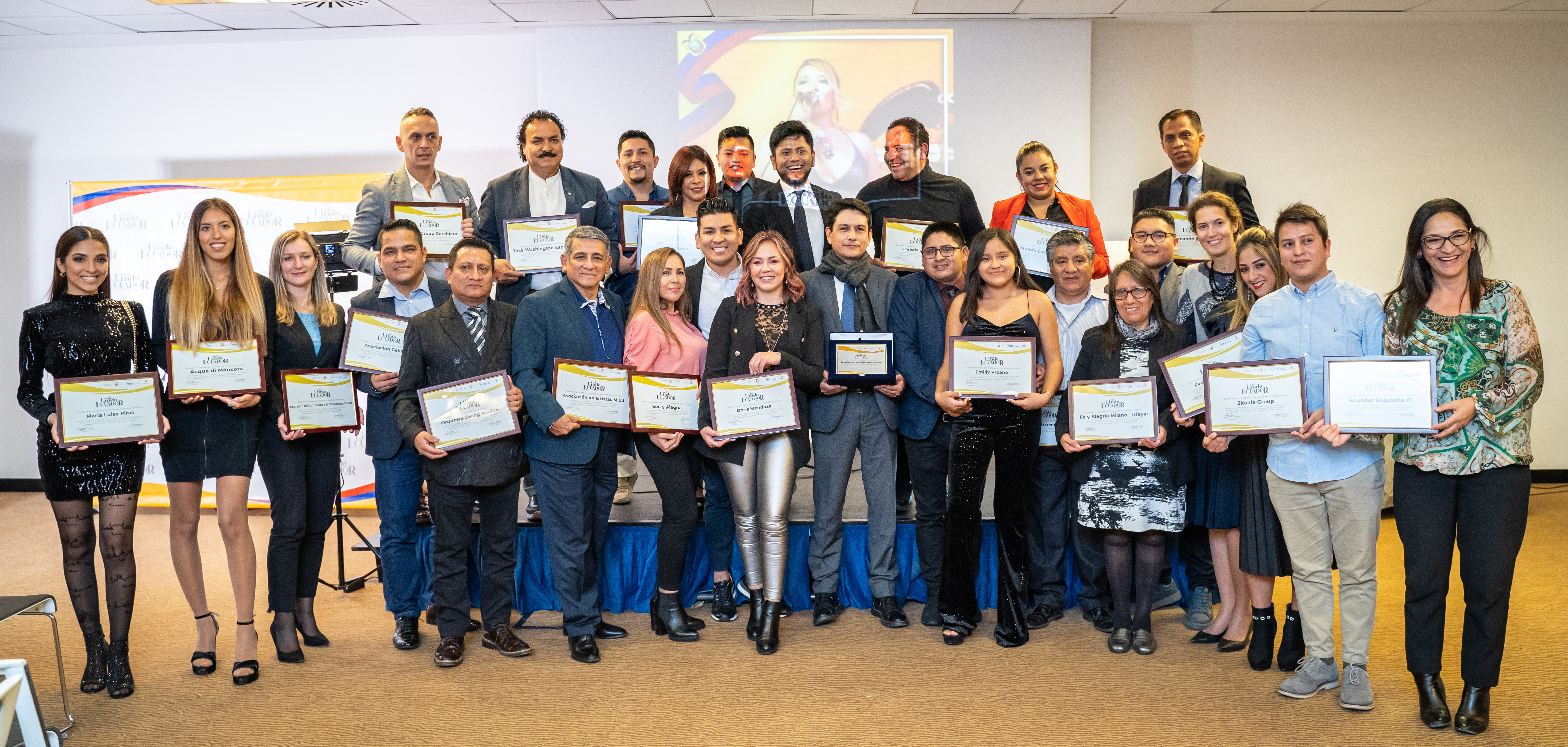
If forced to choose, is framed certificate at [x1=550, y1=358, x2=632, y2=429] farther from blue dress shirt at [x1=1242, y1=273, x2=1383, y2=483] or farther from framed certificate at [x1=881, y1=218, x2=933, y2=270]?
blue dress shirt at [x1=1242, y1=273, x2=1383, y2=483]

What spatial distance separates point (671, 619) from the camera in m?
3.78

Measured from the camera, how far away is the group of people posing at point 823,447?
2928 mm

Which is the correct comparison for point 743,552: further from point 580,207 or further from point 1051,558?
point 580,207

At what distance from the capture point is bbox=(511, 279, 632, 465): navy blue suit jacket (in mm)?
3475

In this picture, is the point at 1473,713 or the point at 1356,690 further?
the point at 1356,690

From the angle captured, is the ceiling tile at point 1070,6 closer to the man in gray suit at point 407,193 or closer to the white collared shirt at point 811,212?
the white collared shirt at point 811,212

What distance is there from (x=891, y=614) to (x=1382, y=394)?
199cm

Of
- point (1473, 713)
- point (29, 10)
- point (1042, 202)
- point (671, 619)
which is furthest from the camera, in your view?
point (29, 10)

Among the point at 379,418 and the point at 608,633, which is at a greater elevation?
the point at 379,418

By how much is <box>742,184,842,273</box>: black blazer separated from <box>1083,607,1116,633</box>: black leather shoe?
6.37 feet

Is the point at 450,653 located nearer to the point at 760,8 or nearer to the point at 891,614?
the point at 891,614

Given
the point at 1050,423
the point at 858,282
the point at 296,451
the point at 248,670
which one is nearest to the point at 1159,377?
the point at 1050,423

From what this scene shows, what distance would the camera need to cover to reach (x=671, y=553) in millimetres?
3742

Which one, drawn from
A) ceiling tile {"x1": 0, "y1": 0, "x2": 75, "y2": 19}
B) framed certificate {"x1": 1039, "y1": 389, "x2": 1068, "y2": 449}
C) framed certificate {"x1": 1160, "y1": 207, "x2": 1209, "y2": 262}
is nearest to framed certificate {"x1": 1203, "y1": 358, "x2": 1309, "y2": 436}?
framed certificate {"x1": 1039, "y1": 389, "x2": 1068, "y2": 449}
